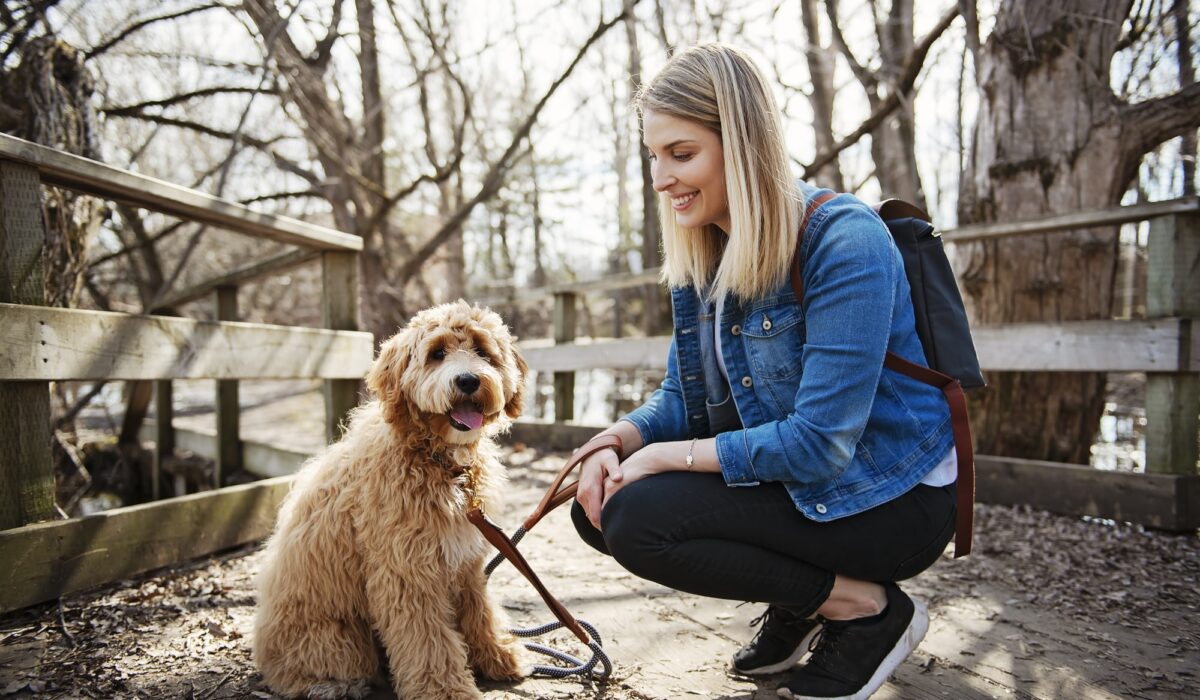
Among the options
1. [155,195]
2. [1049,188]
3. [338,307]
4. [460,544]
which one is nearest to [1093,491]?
[1049,188]

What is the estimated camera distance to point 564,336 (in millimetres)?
6895

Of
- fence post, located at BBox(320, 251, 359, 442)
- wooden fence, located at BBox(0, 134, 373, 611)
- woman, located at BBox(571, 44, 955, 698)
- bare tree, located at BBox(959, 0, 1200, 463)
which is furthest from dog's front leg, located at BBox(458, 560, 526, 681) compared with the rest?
bare tree, located at BBox(959, 0, 1200, 463)

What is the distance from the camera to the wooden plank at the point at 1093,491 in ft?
11.6

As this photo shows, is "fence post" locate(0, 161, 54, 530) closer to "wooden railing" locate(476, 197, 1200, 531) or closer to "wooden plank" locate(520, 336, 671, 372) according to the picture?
"wooden plank" locate(520, 336, 671, 372)

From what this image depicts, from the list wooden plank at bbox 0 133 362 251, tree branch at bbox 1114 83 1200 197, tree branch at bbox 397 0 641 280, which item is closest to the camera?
wooden plank at bbox 0 133 362 251

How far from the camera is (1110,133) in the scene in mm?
4273

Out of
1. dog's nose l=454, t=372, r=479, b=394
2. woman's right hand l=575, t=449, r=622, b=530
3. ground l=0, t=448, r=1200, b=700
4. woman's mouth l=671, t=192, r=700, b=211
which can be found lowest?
ground l=0, t=448, r=1200, b=700

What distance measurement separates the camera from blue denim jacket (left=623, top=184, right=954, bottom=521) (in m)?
1.84

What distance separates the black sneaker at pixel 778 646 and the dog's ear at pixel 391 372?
4.84ft

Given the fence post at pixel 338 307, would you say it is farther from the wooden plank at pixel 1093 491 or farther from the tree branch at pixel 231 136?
the wooden plank at pixel 1093 491

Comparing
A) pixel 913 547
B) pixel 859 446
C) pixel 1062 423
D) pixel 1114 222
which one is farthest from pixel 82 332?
pixel 1062 423

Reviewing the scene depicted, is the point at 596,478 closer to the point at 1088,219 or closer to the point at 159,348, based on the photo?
the point at 159,348

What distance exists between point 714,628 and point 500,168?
6.05 m

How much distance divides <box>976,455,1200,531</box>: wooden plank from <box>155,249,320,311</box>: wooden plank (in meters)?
4.41
